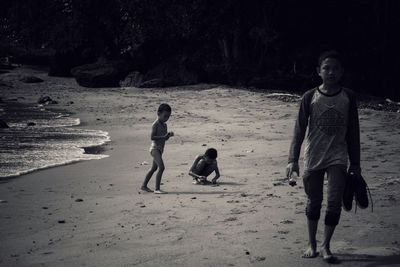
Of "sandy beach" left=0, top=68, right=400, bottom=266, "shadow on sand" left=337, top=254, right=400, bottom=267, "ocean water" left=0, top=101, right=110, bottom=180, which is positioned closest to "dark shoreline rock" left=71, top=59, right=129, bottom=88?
"ocean water" left=0, top=101, right=110, bottom=180

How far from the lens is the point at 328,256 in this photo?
4.70 m

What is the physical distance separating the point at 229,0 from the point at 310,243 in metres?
21.1

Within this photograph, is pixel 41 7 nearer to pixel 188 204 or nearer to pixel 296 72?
pixel 296 72

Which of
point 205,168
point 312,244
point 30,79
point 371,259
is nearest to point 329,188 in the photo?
point 312,244

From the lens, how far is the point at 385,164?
9000 millimetres

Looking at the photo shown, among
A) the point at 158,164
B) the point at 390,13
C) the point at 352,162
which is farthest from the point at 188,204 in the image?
the point at 390,13

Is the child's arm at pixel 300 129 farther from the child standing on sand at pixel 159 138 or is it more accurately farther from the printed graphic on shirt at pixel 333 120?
the child standing on sand at pixel 159 138

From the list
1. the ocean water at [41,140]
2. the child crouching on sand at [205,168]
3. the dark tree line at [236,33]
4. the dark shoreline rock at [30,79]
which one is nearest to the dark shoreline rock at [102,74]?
the dark tree line at [236,33]

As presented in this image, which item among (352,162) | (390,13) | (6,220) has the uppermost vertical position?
(390,13)

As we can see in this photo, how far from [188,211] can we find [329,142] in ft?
7.30

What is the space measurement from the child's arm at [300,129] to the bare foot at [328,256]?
651 mm

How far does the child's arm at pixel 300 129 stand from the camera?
194 inches

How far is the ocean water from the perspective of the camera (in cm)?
1060

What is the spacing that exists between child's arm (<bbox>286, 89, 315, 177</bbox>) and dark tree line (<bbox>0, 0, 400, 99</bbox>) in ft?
64.7
